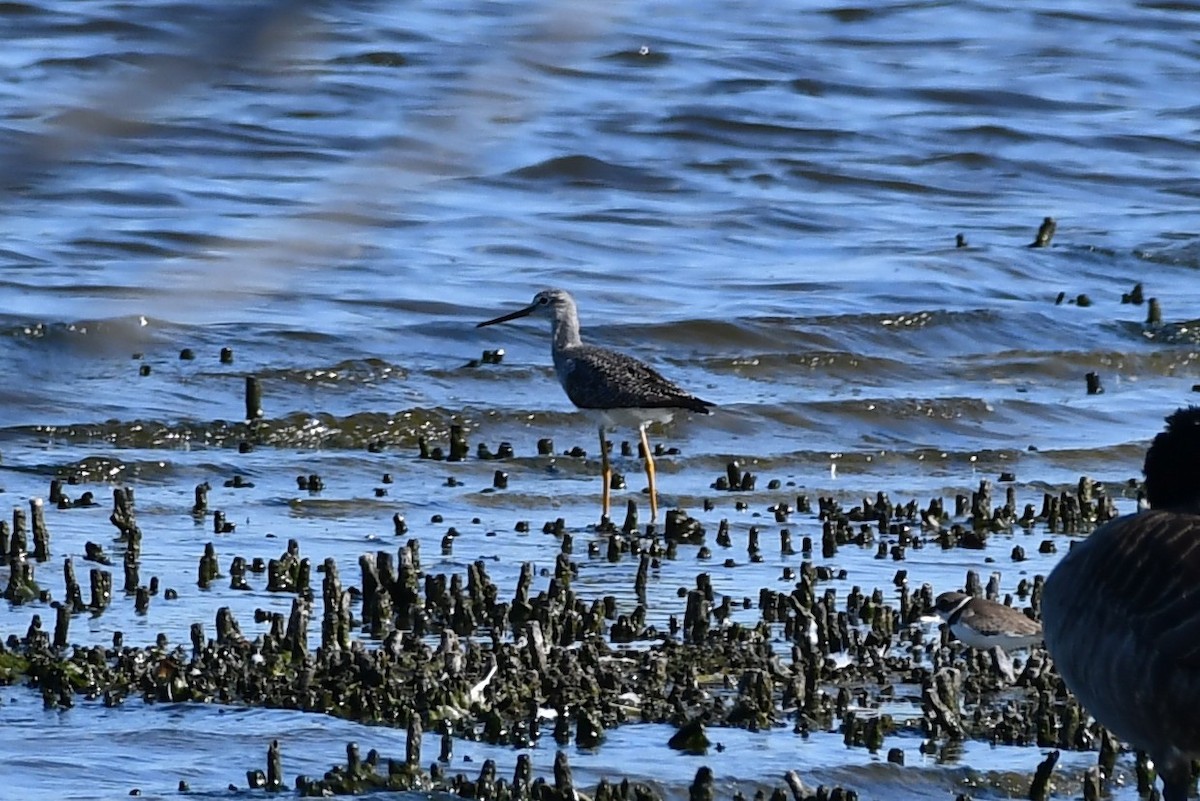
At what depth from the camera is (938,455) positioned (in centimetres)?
1298

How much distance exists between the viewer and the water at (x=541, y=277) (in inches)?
82.0

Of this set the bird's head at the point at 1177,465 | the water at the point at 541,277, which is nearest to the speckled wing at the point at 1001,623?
A: the water at the point at 541,277

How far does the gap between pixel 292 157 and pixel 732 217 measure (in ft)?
13.1

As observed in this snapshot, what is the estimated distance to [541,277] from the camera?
17.3 m

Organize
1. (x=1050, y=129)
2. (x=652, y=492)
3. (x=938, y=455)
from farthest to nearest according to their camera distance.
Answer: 1. (x=1050, y=129)
2. (x=938, y=455)
3. (x=652, y=492)

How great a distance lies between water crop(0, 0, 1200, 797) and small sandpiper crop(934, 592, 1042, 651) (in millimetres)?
739

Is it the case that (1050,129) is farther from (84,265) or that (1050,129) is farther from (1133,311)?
(84,265)

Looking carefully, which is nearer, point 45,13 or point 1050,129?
point 45,13

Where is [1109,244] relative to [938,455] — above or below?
above

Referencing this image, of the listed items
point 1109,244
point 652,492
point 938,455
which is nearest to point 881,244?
point 1109,244

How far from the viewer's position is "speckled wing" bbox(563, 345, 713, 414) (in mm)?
12094

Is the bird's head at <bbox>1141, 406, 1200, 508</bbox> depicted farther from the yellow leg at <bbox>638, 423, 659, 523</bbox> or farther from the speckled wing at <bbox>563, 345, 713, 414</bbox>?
the speckled wing at <bbox>563, 345, 713, 414</bbox>

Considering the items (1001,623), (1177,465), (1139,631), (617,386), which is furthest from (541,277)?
(1139,631)

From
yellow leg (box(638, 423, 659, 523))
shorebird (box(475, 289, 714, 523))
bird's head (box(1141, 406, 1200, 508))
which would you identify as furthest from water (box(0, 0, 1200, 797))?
bird's head (box(1141, 406, 1200, 508))
